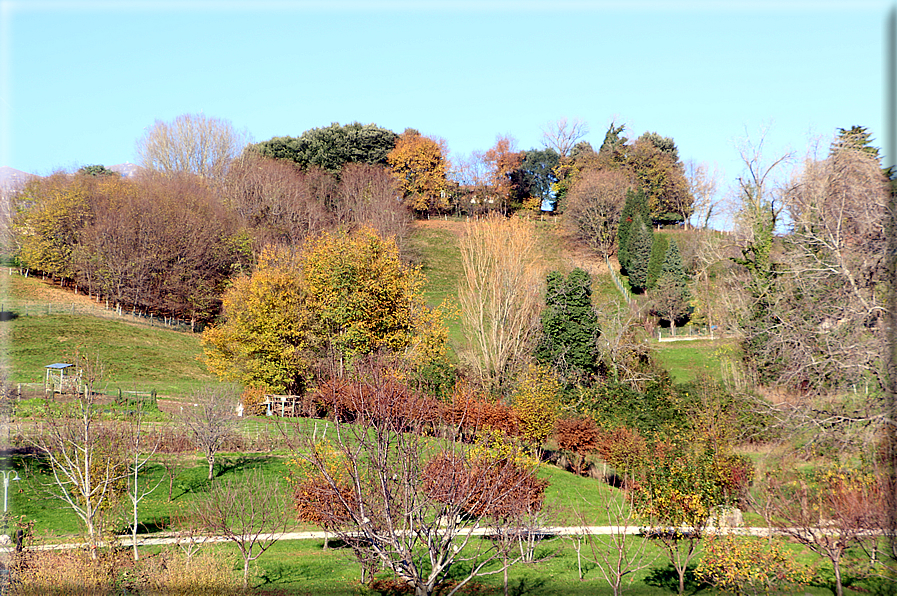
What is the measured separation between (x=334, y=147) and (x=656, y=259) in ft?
110

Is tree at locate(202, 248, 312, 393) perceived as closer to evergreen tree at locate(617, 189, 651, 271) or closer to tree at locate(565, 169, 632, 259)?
evergreen tree at locate(617, 189, 651, 271)

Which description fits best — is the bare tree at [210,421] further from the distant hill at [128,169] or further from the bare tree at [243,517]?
the distant hill at [128,169]

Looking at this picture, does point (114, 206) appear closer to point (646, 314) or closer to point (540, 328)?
point (540, 328)

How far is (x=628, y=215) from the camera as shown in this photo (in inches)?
2282

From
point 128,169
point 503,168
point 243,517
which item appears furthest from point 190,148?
point 243,517

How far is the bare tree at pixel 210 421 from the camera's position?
64.5 feet

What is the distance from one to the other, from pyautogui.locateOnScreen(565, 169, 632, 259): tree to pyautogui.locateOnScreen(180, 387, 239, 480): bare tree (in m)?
44.4

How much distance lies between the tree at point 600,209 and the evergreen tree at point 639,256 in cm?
402

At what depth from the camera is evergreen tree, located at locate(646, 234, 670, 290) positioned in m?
51.9

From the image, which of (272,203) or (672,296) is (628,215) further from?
(272,203)

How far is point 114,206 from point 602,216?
132 feet

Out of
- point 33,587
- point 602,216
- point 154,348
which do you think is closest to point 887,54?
point 33,587

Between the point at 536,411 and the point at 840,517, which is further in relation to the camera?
the point at 536,411

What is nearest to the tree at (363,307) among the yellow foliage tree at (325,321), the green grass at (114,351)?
the yellow foliage tree at (325,321)
